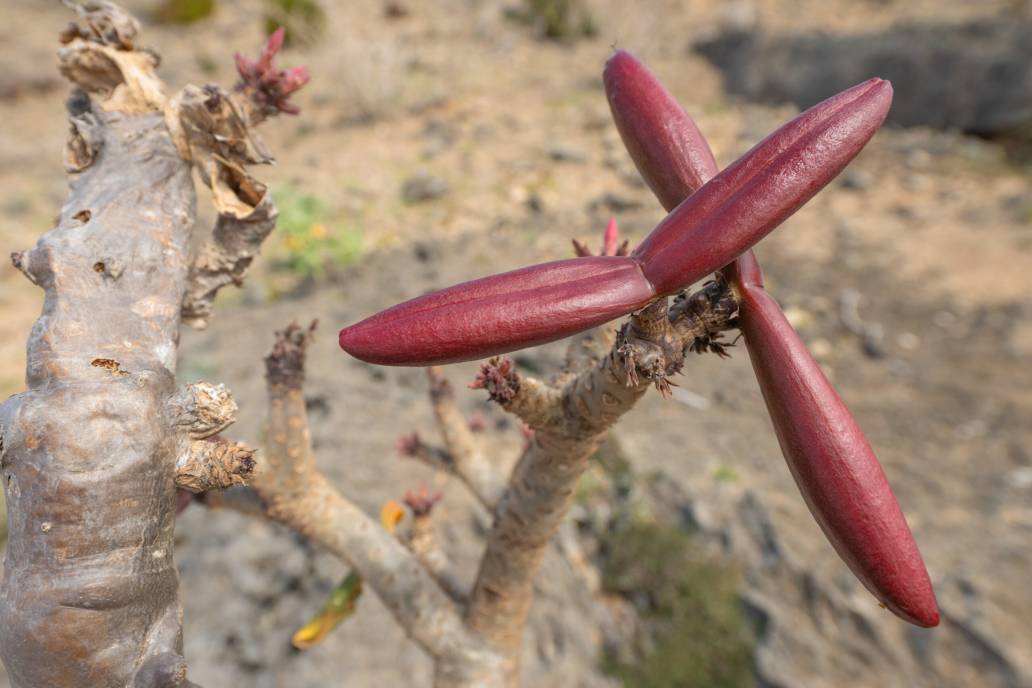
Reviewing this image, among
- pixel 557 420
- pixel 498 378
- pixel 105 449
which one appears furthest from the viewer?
pixel 557 420

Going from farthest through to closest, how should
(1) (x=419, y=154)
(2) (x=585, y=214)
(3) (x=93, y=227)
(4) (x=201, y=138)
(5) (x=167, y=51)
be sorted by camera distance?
(5) (x=167, y=51), (1) (x=419, y=154), (2) (x=585, y=214), (4) (x=201, y=138), (3) (x=93, y=227)

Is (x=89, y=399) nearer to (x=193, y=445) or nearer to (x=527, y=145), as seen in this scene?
(x=193, y=445)

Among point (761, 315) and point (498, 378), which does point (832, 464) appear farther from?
point (498, 378)

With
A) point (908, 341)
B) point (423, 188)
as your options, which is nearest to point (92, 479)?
point (908, 341)

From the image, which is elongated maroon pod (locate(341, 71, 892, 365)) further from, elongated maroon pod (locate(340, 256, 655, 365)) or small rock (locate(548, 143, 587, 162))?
small rock (locate(548, 143, 587, 162))

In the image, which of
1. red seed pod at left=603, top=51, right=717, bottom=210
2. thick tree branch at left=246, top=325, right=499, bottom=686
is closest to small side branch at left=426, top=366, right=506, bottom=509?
thick tree branch at left=246, top=325, right=499, bottom=686

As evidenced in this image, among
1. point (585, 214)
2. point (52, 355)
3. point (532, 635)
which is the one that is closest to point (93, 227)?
point (52, 355)
